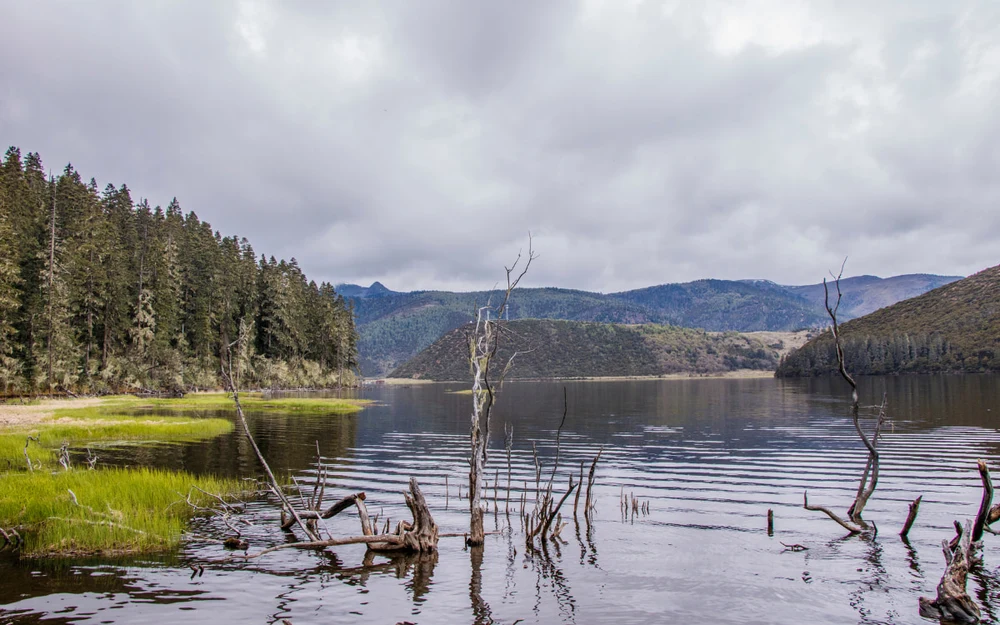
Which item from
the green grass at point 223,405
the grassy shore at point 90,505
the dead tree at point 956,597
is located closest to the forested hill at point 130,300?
the green grass at point 223,405

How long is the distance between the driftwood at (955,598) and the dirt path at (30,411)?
50391 millimetres

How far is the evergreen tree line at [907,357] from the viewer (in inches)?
6235

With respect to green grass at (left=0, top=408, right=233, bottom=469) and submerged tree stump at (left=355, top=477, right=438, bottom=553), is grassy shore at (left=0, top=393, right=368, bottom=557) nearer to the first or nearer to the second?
green grass at (left=0, top=408, right=233, bottom=469)

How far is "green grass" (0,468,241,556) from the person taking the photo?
16312 mm

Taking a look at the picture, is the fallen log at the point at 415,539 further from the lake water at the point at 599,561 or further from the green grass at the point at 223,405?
the green grass at the point at 223,405

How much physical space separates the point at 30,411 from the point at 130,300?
43.5 meters

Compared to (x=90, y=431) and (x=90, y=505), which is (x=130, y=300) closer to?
(x=90, y=431)

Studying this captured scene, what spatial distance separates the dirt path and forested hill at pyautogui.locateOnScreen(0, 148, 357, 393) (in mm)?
11360

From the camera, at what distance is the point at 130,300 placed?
91750 mm

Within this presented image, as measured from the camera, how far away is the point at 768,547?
1930cm

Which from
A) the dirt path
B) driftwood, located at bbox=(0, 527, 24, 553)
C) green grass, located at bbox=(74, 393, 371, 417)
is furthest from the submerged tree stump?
green grass, located at bbox=(74, 393, 371, 417)

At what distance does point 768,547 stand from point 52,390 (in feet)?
269

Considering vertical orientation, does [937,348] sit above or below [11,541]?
above

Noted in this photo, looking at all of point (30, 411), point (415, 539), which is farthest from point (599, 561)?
point (30, 411)
